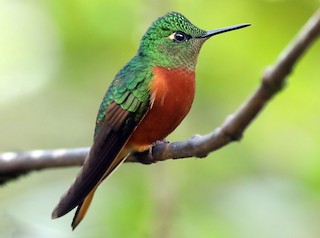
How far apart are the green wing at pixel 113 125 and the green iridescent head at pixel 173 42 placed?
12 cm

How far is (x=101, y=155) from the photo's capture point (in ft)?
8.95

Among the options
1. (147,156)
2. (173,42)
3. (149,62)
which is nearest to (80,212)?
(147,156)

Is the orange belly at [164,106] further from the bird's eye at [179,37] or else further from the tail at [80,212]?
the tail at [80,212]

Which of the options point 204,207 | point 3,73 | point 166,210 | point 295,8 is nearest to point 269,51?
point 295,8

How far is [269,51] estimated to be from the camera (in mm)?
4301

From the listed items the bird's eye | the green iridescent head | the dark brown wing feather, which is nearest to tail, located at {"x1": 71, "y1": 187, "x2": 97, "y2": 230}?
the dark brown wing feather

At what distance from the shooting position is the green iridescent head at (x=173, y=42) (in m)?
3.03

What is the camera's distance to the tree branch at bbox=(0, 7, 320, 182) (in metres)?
1.36

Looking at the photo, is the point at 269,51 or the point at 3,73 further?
the point at 3,73

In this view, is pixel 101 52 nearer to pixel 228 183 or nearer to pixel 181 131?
pixel 181 131

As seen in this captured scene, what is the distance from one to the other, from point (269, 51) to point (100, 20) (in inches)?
48.7

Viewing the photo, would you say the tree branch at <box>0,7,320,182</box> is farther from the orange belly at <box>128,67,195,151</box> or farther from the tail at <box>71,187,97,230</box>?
the tail at <box>71,187,97,230</box>

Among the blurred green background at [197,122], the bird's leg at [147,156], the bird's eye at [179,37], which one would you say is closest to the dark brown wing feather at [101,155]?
the bird's leg at [147,156]

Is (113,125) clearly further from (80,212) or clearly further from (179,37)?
(179,37)
